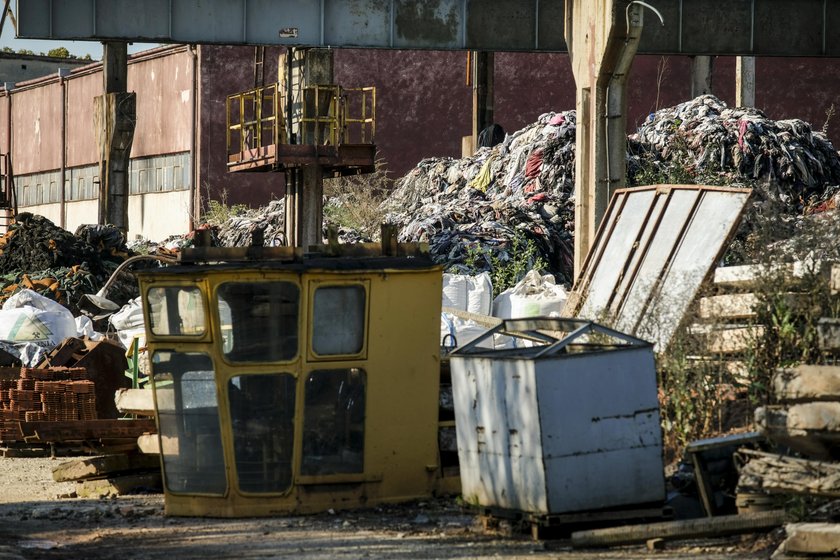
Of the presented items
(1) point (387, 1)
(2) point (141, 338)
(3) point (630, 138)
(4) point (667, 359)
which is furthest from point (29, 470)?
(3) point (630, 138)

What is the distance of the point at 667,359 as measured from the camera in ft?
33.0

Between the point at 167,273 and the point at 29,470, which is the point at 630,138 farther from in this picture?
the point at 167,273

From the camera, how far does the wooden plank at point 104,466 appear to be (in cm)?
1102

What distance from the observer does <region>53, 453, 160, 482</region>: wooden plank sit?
434 inches

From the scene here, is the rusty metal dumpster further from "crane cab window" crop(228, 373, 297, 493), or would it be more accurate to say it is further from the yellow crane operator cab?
"crane cab window" crop(228, 373, 297, 493)

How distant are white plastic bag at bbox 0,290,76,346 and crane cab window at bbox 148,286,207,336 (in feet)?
27.7

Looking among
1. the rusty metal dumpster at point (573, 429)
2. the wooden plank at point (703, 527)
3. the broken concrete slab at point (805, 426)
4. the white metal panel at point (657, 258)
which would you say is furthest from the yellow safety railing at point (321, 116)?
the broken concrete slab at point (805, 426)

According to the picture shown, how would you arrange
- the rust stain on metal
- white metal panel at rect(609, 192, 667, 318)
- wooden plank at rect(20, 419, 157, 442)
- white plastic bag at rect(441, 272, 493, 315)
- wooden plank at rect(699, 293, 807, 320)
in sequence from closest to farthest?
wooden plank at rect(699, 293, 807, 320) < wooden plank at rect(20, 419, 157, 442) < white metal panel at rect(609, 192, 667, 318) < white plastic bag at rect(441, 272, 493, 315) < the rust stain on metal

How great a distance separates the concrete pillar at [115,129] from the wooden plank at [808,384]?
67.0ft

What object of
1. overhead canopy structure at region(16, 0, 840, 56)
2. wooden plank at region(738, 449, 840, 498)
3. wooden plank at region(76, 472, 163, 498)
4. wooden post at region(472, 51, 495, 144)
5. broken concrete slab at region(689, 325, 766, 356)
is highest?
wooden post at region(472, 51, 495, 144)

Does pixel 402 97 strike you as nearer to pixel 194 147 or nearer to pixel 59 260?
pixel 194 147

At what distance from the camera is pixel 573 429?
312 inches

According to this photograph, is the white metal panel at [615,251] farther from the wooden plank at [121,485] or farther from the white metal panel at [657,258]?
the wooden plank at [121,485]

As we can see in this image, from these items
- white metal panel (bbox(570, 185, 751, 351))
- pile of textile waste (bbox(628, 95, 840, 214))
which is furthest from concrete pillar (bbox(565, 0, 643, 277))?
pile of textile waste (bbox(628, 95, 840, 214))
